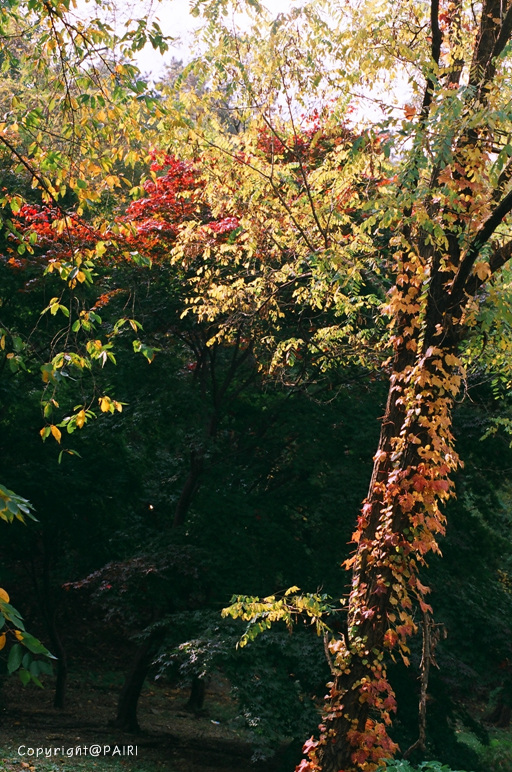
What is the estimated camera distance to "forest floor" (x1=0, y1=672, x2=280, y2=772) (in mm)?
8305

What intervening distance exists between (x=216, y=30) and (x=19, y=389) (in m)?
6.08

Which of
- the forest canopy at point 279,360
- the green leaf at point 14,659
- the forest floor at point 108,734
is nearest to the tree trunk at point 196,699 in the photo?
the forest floor at point 108,734

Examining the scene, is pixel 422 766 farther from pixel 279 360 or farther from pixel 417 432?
Answer: pixel 279 360

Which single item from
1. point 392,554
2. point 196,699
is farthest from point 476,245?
point 196,699

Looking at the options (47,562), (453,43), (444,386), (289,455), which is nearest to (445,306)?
(444,386)

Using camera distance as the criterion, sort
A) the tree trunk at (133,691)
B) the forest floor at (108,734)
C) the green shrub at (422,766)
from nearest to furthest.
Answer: the green shrub at (422,766), the forest floor at (108,734), the tree trunk at (133,691)

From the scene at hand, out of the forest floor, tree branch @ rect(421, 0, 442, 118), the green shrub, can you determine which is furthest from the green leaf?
the forest floor

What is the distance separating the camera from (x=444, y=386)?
4.69m

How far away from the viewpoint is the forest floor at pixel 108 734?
8305 mm

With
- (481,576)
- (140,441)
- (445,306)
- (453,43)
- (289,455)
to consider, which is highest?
(453,43)

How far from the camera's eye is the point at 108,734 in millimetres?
9734

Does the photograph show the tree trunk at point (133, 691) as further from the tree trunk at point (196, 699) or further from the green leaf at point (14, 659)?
the green leaf at point (14, 659)

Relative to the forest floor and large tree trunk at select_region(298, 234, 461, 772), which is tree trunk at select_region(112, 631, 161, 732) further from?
large tree trunk at select_region(298, 234, 461, 772)

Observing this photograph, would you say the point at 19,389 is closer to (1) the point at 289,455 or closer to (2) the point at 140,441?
(2) the point at 140,441
